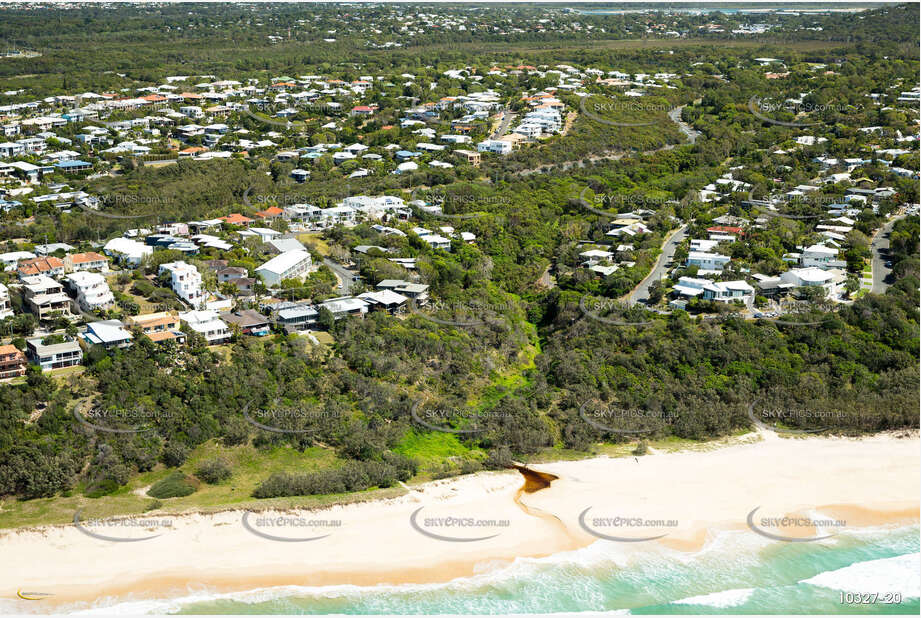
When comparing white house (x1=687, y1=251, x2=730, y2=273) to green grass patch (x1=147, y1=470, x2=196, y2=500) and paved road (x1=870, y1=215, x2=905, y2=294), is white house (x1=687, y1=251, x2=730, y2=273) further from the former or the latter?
green grass patch (x1=147, y1=470, x2=196, y2=500)

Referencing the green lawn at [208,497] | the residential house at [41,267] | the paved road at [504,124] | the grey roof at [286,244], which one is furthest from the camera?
the paved road at [504,124]

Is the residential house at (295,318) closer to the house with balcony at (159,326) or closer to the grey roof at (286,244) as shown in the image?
the house with balcony at (159,326)

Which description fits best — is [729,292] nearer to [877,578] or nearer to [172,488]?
[877,578]

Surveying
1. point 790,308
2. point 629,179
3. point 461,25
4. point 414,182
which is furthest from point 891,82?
point 461,25

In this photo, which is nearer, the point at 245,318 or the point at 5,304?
the point at 245,318

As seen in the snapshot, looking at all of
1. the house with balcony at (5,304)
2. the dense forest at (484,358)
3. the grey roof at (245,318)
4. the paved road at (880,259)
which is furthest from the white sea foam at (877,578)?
the house with balcony at (5,304)

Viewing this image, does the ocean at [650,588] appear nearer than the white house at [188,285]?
Yes

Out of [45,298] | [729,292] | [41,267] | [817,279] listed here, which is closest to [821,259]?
[817,279]
